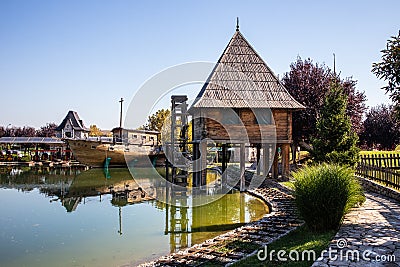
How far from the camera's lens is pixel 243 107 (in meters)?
18.8

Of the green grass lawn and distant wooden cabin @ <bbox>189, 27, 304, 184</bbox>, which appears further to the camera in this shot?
distant wooden cabin @ <bbox>189, 27, 304, 184</bbox>

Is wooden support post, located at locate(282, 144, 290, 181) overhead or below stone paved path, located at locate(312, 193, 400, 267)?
overhead

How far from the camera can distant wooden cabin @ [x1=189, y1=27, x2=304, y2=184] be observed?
19047mm

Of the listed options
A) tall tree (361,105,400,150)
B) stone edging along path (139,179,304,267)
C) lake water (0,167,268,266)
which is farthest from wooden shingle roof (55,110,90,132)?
stone edging along path (139,179,304,267)

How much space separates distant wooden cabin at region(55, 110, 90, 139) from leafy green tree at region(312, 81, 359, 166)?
5540cm

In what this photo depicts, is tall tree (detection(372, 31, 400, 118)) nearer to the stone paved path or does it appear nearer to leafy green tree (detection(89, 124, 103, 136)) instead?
the stone paved path

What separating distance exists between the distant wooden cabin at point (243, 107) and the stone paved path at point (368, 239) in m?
8.51

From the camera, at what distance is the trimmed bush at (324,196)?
347 inches

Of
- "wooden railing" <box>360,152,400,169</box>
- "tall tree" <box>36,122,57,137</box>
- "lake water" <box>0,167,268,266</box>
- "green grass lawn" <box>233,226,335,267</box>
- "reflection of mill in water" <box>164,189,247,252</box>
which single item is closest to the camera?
"green grass lawn" <box>233,226,335,267</box>

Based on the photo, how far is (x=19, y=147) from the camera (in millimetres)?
65750

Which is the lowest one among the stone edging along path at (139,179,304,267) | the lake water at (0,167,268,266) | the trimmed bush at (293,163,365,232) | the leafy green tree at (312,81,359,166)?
the lake water at (0,167,268,266)

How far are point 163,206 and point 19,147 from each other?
57108mm

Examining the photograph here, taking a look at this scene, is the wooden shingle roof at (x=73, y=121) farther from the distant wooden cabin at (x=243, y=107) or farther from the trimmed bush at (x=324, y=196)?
the trimmed bush at (x=324, y=196)

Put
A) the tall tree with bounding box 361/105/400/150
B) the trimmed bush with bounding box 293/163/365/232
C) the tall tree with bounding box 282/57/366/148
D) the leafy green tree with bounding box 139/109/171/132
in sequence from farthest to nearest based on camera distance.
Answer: the leafy green tree with bounding box 139/109/171/132, the tall tree with bounding box 361/105/400/150, the tall tree with bounding box 282/57/366/148, the trimmed bush with bounding box 293/163/365/232
